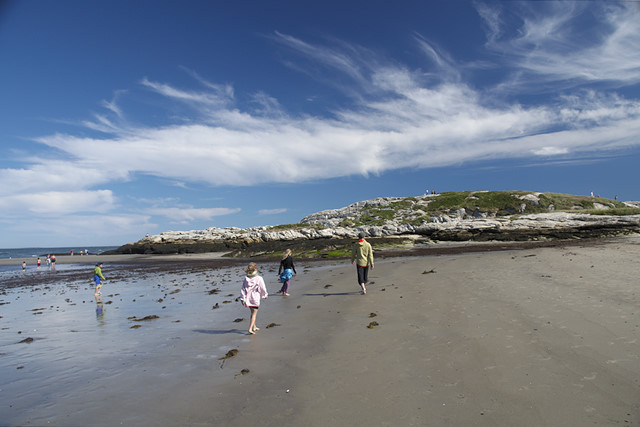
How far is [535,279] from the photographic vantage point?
43.1 feet

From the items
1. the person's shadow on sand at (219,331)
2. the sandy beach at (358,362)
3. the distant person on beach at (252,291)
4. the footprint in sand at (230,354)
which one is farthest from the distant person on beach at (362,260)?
the footprint in sand at (230,354)

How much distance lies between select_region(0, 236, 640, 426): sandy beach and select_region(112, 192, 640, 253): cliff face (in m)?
36.4

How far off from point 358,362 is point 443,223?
55483 millimetres

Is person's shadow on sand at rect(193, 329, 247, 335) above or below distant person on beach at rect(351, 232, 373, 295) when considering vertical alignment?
below

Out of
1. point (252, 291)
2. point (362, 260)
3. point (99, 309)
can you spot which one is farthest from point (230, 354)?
point (99, 309)

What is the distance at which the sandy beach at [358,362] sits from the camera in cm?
476

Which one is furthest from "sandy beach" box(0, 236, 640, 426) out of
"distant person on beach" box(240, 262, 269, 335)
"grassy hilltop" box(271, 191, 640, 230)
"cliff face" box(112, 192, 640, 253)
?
"grassy hilltop" box(271, 191, 640, 230)

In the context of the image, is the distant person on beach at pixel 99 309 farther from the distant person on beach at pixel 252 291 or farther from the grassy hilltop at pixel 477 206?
the grassy hilltop at pixel 477 206

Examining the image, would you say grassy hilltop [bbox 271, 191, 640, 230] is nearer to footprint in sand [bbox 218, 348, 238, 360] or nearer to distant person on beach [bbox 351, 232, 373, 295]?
distant person on beach [bbox 351, 232, 373, 295]

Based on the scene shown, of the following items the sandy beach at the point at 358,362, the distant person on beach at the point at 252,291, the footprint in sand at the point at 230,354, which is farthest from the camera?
the distant person on beach at the point at 252,291

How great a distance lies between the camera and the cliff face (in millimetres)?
47844

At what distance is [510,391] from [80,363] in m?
8.61

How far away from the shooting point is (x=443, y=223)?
191ft

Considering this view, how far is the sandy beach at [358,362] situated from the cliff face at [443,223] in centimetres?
3638
